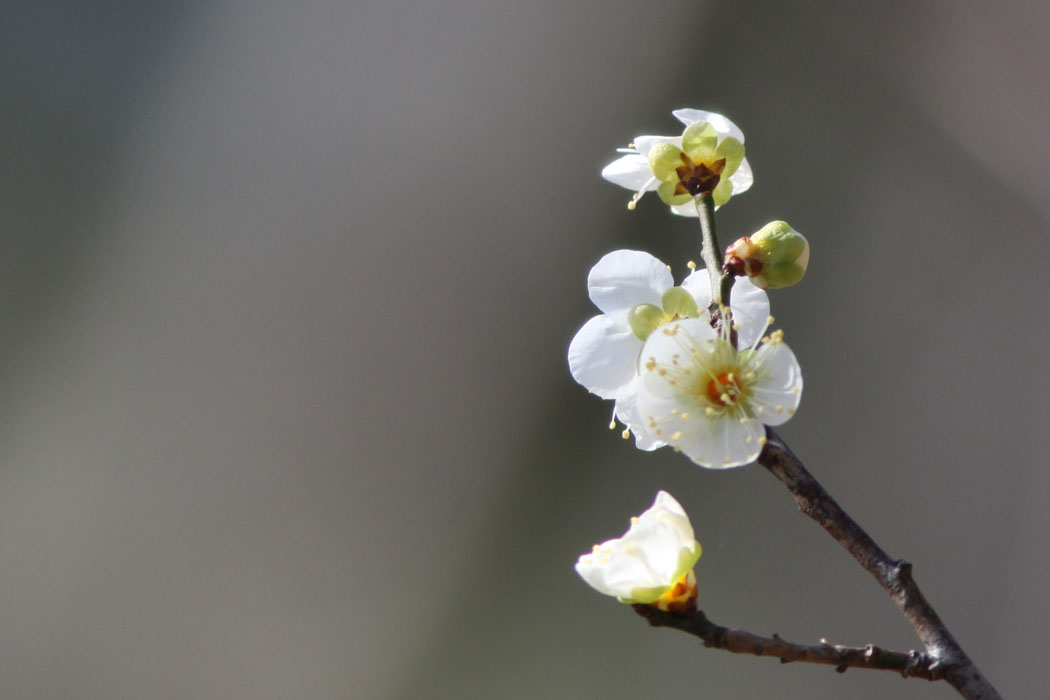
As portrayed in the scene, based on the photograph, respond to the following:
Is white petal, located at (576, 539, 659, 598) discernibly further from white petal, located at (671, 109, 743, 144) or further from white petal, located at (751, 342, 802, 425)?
white petal, located at (671, 109, 743, 144)

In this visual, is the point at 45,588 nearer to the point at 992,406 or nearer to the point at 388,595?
the point at 388,595

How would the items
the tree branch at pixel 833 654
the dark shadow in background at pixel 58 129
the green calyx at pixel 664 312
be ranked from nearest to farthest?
the tree branch at pixel 833 654, the green calyx at pixel 664 312, the dark shadow in background at pixel 58 129

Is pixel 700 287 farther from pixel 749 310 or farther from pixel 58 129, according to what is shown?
pixel 58 129

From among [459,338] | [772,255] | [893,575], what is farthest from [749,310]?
[459,338]

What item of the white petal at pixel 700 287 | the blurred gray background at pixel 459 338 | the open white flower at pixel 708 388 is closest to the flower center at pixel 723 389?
the open white flower at pixel 708 388

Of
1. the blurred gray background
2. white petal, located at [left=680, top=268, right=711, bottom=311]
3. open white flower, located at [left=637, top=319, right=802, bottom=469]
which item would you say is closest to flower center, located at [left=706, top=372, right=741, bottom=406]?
open white flower, located at [left=637, top=319, right=802, bottom=469]

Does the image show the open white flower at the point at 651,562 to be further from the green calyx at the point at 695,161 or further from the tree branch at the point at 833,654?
the green calyx at the point at 695,161
